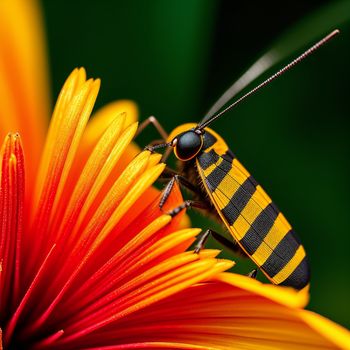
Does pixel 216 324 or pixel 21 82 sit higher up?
pixel 21 82

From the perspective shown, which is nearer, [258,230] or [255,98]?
[258,230]

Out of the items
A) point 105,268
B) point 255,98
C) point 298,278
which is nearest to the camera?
point 105,268

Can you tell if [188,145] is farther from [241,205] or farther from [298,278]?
[298,278]

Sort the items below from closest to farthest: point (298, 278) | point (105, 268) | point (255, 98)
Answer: point (105, 268) → point (298, 278) → point (255, 98)

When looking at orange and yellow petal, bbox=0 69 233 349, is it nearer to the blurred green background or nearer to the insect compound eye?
the insect compound eye

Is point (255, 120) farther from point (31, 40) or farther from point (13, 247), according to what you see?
point (13, 247)

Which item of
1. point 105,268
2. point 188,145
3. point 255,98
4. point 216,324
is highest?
point 255,98

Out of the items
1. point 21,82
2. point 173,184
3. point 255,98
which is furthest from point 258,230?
point 255,98

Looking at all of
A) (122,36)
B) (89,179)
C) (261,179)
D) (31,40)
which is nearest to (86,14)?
(122,36)
